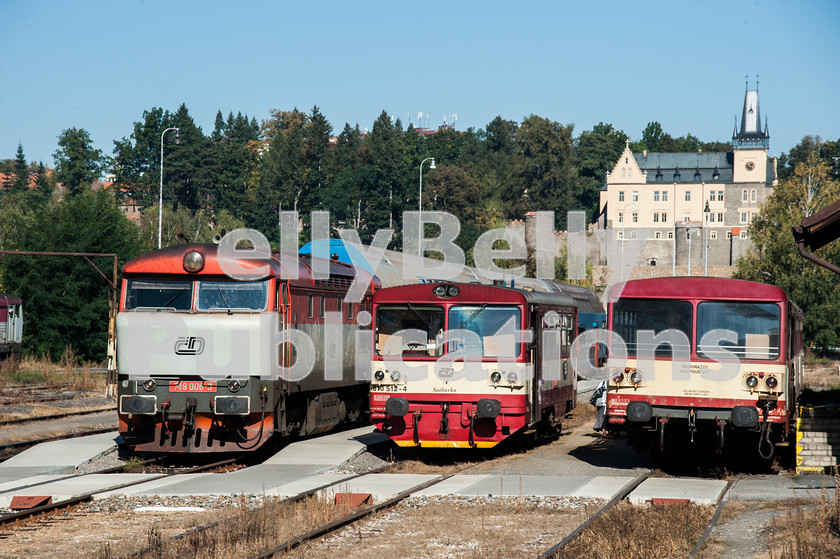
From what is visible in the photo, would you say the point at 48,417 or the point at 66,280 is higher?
the point at 66,280

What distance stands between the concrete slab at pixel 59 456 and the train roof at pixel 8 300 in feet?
67.5

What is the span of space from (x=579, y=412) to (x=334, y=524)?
1618 centimetres

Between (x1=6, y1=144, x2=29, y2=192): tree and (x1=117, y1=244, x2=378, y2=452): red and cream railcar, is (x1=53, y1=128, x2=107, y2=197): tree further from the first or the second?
(x1=117, y1=244, x2=378, y2=452): red and cream railcar

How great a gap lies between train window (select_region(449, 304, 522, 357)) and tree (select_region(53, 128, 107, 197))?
11600 centimetres

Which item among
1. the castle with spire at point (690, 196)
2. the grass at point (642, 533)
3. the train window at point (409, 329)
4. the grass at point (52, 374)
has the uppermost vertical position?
the castle with spire at point (690, 196)

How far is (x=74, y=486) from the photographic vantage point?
13797 mm

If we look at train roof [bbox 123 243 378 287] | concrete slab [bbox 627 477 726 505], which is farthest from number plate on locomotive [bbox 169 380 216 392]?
concrete slab [bbox 627 477 726 505]

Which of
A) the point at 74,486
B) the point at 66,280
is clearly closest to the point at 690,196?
the point at 66,280

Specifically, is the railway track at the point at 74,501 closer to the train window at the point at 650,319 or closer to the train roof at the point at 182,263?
the train roof at the point at 182,263

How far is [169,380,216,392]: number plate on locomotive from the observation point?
15.2 m

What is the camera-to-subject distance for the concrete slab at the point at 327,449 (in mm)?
16453

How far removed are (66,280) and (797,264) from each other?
113 feet

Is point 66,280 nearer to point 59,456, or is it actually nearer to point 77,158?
point 59,456

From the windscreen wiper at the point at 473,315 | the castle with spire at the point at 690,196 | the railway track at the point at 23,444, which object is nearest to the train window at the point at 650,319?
the windscreen wiper at the point at 473,315
